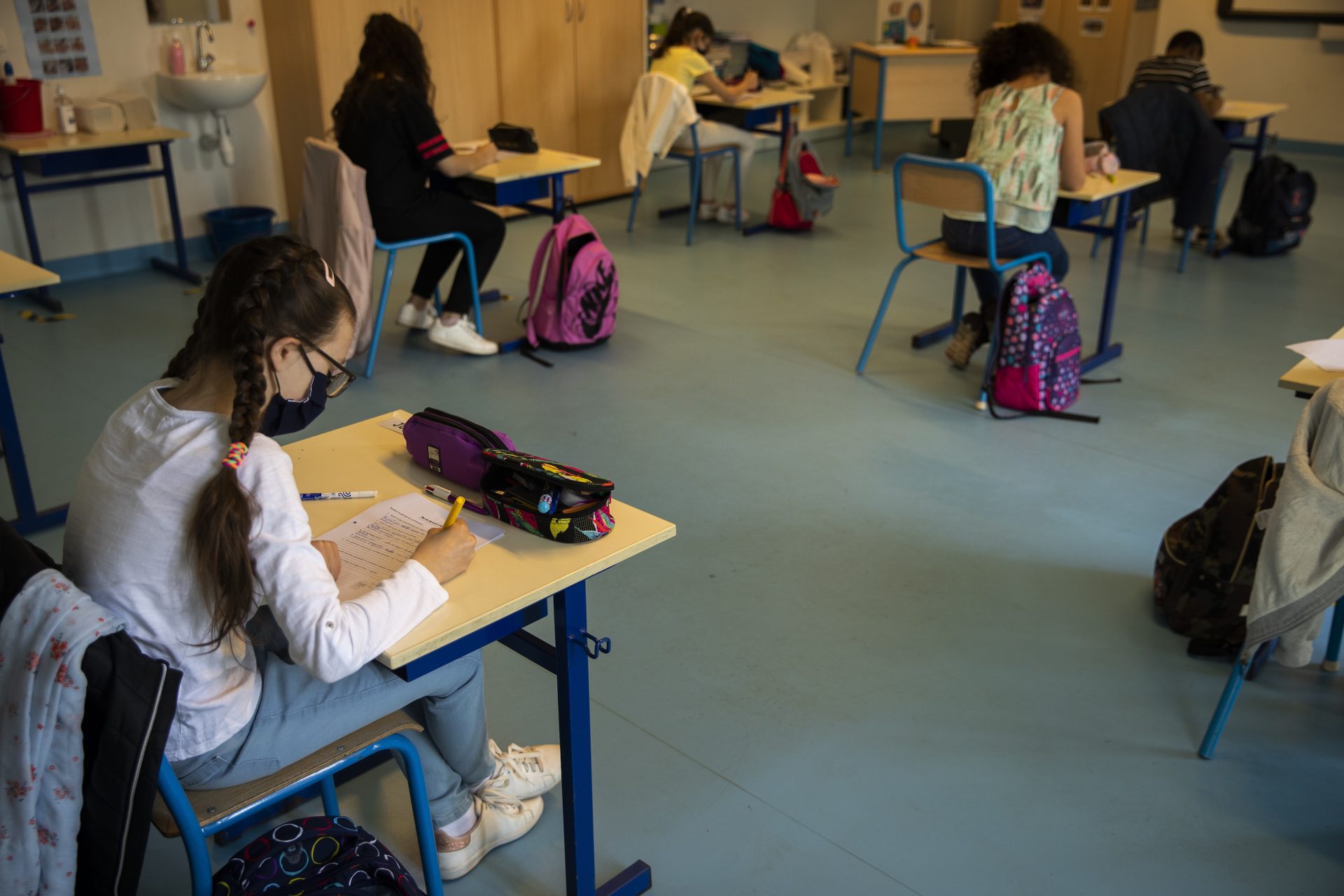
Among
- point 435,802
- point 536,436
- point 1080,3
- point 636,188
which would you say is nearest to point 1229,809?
point 435,802

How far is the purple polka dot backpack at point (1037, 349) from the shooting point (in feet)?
11.7

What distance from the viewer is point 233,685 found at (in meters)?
1.39

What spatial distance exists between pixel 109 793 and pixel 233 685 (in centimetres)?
22

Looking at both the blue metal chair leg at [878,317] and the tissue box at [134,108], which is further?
the tissue box at [134,108]

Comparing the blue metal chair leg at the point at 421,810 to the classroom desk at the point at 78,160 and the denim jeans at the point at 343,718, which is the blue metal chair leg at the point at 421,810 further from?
the classroom desk at the point at 78,160

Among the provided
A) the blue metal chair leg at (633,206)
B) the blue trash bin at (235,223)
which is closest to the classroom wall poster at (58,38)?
the blue trash bin at (235,223)

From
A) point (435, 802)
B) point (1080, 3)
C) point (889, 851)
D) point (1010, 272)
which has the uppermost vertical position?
point (1080, 3)

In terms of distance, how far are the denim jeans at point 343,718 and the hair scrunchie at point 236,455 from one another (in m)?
0.35

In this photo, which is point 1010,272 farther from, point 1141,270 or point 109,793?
point 109,793

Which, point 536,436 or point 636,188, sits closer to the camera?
point 536,436

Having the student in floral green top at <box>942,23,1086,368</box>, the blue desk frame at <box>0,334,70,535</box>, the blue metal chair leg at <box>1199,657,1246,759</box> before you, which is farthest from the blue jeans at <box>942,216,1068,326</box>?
the blue desk frame at <box>0,334,70,535</box>

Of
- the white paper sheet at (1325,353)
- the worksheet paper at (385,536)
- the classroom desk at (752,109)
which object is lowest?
the worksheet paper at (385,536)

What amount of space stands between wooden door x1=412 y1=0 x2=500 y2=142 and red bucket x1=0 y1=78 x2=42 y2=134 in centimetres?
173

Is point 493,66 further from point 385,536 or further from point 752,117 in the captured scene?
point 385,536
